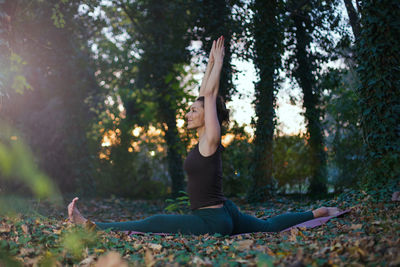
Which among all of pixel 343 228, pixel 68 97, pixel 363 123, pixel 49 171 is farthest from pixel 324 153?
pixel 49 171

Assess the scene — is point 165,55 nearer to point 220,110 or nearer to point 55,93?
point 55,93

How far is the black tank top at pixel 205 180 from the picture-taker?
400 cm

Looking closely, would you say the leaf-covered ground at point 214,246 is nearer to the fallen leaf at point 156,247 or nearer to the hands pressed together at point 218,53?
the fallen leaf at point 156,247

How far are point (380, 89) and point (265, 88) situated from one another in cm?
399

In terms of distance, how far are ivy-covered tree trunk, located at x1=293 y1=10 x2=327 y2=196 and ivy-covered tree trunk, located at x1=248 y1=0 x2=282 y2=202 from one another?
1294 millimetres

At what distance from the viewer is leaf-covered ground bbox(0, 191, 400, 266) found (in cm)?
260

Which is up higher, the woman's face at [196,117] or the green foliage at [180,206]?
the woman's face at [196,117]

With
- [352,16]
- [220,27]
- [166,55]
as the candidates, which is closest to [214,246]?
[352,16]

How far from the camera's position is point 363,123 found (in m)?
5.12

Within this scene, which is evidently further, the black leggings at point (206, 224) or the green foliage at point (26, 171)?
the green foliage at point (26, 171)

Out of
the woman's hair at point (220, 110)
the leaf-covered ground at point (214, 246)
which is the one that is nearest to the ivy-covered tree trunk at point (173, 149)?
the woman's hair at point (220, 110)

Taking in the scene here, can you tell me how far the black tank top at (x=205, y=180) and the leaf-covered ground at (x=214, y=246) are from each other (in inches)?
15.4

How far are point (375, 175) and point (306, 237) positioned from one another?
1.84 meters

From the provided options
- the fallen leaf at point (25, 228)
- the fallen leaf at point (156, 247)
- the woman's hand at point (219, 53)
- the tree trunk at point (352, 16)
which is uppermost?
the tree trunk at point (352, 16)
